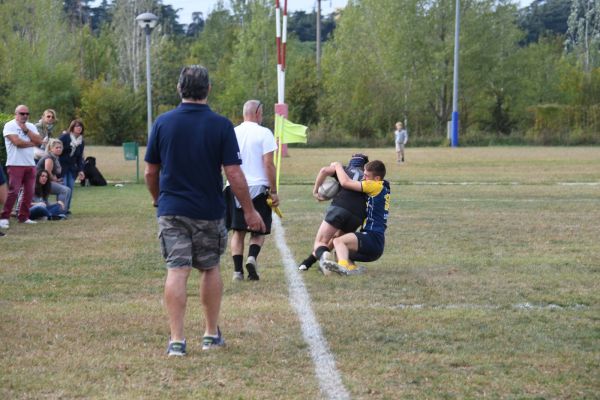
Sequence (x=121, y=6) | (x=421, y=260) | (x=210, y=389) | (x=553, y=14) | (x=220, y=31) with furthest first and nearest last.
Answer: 1. (x=553, y=14)
2. (x=220, y=31)
3. (x=121, y=6)
4. (x=421, y=260)
5. (x=210, y=389)

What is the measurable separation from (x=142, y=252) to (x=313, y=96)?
61.3 m

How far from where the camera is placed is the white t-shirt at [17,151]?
14789 millimetres

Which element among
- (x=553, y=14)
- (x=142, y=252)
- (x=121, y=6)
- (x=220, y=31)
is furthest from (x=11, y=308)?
(x=553, y=14)

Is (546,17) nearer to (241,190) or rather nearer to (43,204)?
(43,204)

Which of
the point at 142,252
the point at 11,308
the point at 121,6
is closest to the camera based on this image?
the point at 11,308

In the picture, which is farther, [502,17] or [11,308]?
[502,17]

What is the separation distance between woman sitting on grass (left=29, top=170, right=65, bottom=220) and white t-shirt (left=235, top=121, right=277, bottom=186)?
748cm

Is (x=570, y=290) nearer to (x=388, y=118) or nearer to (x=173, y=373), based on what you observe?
(x=173, y=373)

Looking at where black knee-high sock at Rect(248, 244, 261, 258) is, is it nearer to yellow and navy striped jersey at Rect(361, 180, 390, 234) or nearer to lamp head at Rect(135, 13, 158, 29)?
yellow and navy striped jersey at Rect(361, 180, 390, 234)

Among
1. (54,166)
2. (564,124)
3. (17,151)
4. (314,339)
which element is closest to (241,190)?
(314,339)

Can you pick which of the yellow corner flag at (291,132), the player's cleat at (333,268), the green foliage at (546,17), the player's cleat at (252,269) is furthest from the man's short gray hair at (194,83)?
the green foliage at (546,17)

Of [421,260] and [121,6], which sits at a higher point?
[121,6]

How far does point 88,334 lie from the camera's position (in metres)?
6.98

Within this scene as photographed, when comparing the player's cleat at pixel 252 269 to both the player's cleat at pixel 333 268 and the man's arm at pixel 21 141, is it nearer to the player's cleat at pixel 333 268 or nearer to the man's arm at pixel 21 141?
the player's cleat at pixel 333 268
